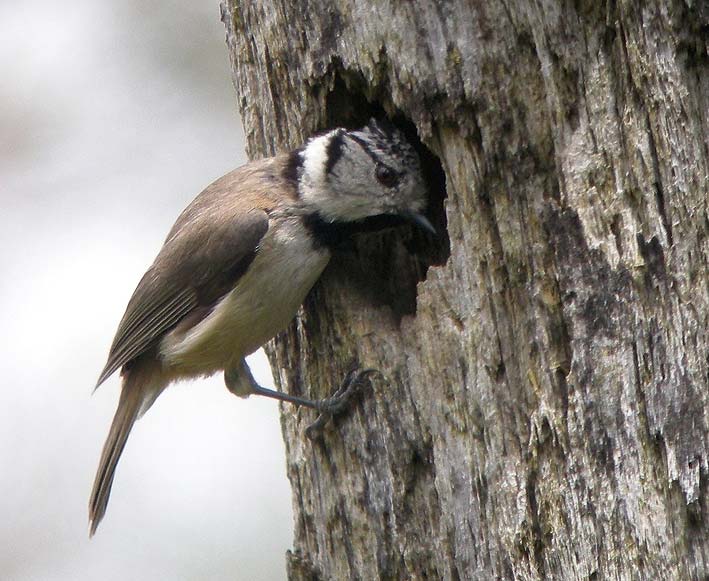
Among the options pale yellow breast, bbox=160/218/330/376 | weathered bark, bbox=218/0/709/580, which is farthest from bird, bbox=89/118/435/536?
weathered bark, bbox=218/0/709/580

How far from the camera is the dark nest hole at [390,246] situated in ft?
12.0

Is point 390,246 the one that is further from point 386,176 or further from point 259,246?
point 259,246

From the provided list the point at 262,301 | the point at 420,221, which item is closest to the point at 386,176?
the point at 420,221

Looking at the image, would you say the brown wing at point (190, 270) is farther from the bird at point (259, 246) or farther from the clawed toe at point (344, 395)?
the clawed toe at point (344, 395)

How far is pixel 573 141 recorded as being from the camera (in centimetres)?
289

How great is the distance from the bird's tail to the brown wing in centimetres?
18

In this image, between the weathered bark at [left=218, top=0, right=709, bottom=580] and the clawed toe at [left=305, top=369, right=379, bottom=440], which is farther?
the clawed toe at [left=305, top=369, right=379, bottom=440]

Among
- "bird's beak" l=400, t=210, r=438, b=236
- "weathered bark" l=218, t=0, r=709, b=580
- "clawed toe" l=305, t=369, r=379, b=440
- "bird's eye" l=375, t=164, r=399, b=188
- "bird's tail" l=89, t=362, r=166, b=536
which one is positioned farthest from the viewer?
"bird's tail" l=89, t=362, r=166, b=536

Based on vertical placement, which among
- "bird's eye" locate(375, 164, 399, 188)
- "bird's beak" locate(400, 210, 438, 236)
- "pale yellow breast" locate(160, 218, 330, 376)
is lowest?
"pale yellow breast" locate(160, 218, 330, 376)

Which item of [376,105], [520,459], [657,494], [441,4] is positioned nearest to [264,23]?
[376,105]

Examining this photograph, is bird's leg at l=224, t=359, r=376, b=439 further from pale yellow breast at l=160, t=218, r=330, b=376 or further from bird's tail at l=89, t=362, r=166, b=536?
bird's tail at l=89, t=362, r=166, b=536

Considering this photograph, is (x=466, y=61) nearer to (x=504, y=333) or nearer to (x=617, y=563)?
(x=504, y=333)

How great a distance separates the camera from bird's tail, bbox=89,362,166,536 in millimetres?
4344

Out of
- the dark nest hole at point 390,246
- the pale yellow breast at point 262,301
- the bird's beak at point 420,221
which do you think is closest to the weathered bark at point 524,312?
the dark nest hole at point 390,246
